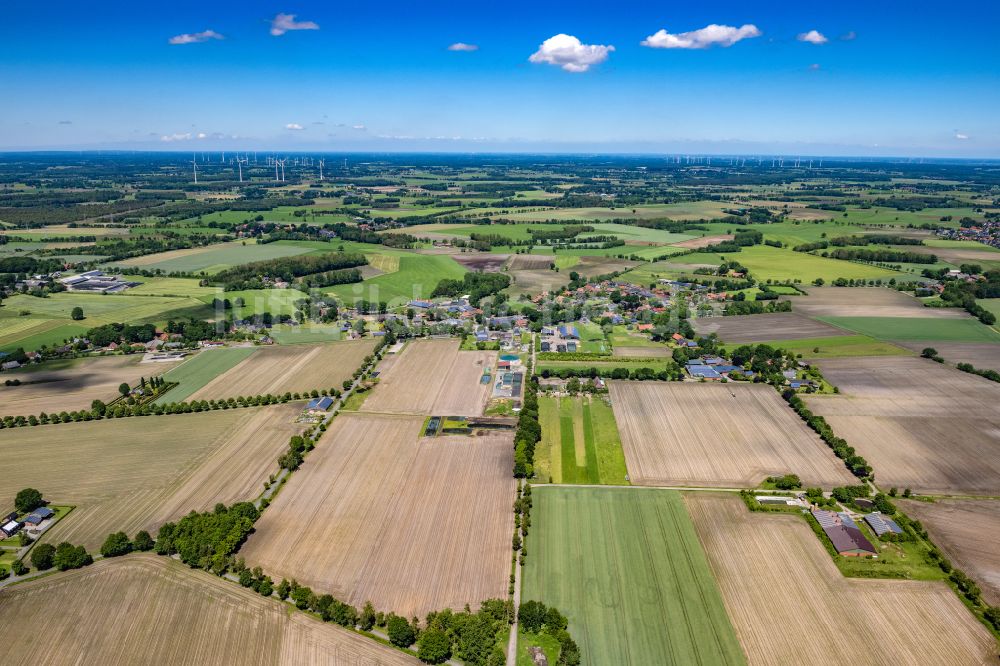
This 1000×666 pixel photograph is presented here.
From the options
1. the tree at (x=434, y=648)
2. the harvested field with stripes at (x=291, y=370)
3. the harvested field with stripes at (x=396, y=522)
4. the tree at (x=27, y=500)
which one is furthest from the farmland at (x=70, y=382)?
the tree at (x=434, y=648)

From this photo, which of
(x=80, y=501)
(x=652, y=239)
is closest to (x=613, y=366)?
(x=80, y=501)

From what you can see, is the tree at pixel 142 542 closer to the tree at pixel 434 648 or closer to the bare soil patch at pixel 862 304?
the tree at pixel 434 648

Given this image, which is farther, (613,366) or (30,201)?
(30,201)

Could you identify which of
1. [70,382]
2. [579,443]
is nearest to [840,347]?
[579,443]

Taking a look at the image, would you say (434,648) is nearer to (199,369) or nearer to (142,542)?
(142,542)

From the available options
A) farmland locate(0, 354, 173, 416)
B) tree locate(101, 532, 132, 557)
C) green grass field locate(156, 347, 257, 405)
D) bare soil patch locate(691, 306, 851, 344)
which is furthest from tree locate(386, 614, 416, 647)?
bare soil patch locate(691, 306, 851, 344)

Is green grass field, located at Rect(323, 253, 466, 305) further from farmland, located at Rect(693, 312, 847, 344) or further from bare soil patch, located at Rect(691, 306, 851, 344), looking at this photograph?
farmland, located at Rect(693, 312, 847, 344)

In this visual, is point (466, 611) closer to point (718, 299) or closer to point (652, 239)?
point (718, 299)
